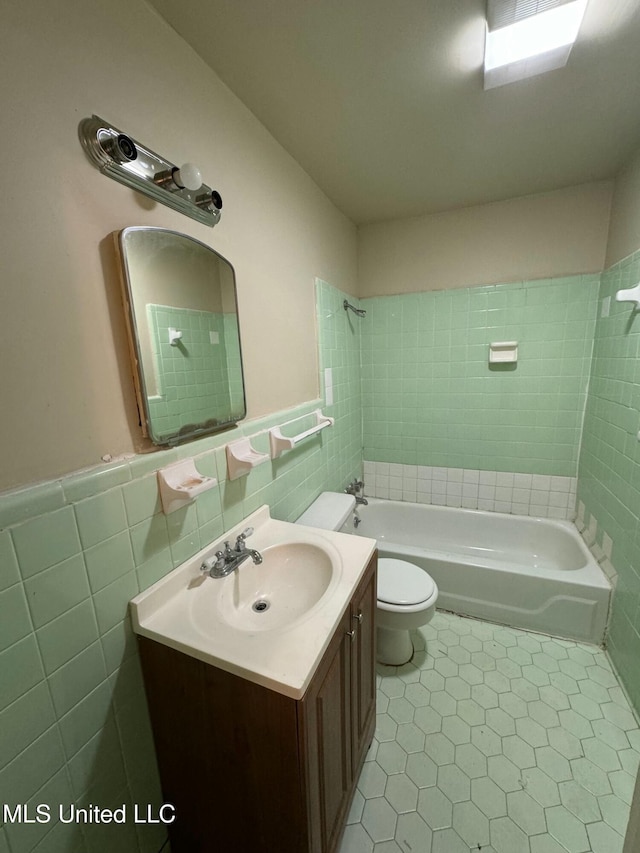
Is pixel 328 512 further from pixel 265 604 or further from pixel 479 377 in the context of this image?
pixel 479 377

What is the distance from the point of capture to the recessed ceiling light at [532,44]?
0.97 metres

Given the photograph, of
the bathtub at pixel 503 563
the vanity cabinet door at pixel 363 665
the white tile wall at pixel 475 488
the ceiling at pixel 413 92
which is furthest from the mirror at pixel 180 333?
the white tile wall at pixel 475 488

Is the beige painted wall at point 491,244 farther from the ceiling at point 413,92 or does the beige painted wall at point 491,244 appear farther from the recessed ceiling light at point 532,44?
the recessed ceiling light at point 532,44

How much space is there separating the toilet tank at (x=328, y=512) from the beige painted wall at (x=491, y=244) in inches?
62.3

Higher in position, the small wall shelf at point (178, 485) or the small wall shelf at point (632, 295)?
the small wall shelf at point (632, 295)

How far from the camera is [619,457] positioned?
1.65 m

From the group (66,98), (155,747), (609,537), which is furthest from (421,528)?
(66,98)

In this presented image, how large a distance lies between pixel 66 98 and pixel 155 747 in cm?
166

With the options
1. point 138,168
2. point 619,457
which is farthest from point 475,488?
point 138,168

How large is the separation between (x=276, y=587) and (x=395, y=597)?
689mm

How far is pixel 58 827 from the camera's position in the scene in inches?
29.1

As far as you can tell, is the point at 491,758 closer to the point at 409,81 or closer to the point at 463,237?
the point at 409,81

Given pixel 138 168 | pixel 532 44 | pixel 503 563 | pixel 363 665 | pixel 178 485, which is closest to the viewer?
pixel 138 168

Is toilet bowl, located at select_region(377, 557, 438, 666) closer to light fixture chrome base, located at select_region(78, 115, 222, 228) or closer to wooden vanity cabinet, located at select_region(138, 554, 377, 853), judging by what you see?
wooden vanity cabinet, located at select_region(138, 554, 377, 853)
